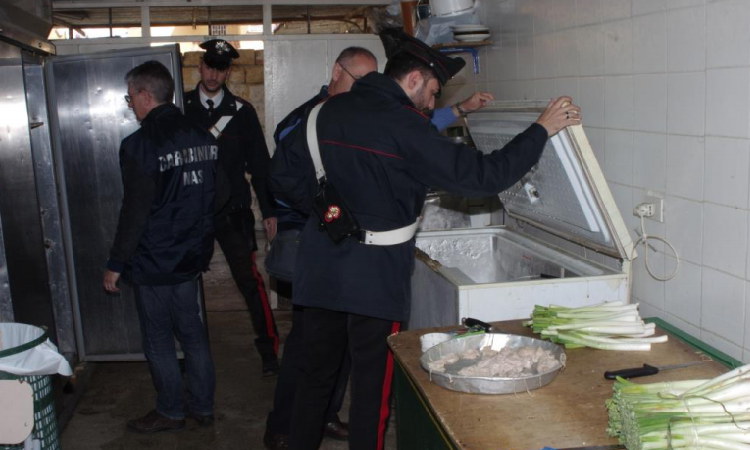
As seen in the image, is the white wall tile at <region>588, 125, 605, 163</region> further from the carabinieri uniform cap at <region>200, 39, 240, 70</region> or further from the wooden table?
the carabinieri uniform cap at <region>200, 39, 240, 70</region>

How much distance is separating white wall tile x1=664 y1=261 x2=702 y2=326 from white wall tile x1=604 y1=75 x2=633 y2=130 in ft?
2.03

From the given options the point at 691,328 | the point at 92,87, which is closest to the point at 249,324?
the point at 92,87

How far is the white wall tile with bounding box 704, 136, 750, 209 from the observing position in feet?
7.77

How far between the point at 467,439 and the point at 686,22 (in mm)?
1610

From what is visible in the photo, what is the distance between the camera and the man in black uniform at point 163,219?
371 centimetres

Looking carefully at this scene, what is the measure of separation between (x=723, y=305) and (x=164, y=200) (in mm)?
2548

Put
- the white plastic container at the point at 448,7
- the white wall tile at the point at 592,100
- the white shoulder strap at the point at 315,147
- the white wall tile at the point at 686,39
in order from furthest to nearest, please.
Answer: the white plastic container at the point at 448,7 < the white wall tile at the point at 592,100 < the white shoulder strap at the point at 315,147 < the white wall tile at the point at 686,39

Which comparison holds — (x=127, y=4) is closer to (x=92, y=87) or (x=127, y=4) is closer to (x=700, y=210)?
(x=92, y=87)

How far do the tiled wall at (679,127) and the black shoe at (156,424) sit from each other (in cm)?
252

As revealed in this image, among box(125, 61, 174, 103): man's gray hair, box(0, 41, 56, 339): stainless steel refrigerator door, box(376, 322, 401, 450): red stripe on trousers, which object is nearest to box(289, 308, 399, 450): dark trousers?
box(376, 322, 401, 450): red stripe on trousers

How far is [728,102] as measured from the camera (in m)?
2.41

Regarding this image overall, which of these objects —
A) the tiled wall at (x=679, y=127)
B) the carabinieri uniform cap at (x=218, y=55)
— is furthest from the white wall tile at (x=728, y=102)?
the carabinieri uniform cap at (x=218, y=55)

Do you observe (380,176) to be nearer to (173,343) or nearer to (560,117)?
(560,117)

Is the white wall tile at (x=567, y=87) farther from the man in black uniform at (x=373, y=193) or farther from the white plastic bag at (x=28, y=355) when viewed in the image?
the white plastic bag at (x=28, y=355)
